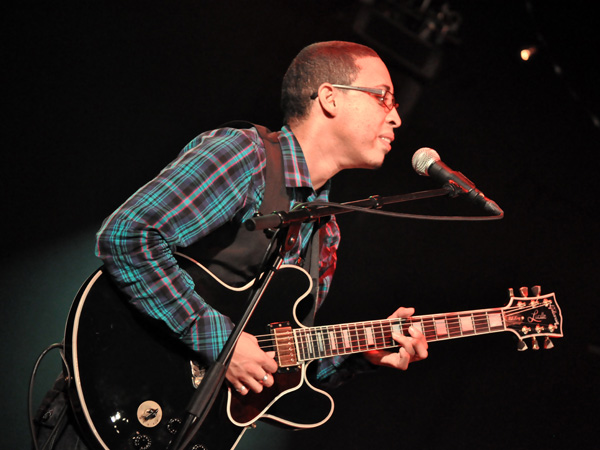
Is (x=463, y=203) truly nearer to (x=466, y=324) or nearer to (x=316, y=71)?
(x=466, y=324)

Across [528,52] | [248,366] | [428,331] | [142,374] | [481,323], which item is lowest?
[142,374]

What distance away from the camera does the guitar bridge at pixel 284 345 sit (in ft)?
6.38

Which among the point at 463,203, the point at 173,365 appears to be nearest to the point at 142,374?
the point at 173,365

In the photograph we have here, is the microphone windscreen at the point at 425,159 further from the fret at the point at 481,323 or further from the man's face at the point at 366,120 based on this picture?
the fret at the point at 481,323

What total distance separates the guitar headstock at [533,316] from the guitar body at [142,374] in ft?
3.79

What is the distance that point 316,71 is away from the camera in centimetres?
228

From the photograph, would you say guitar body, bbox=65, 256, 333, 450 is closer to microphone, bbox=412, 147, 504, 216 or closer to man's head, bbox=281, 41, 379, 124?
microphone, bbox=412, 147, 504, 216

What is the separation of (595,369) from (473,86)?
1.77 m

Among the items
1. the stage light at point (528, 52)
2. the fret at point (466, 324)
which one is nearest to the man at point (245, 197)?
the fret at point (466, 324)

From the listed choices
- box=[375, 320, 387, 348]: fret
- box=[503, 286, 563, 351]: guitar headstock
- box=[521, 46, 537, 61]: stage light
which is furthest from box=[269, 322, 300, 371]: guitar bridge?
box=[521, 46, 537, 61]: stage light

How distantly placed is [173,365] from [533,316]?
1678 millimetres

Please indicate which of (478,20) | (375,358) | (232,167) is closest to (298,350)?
(375,358)

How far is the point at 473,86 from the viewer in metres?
3.00

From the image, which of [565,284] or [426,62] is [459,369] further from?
[426,62]
